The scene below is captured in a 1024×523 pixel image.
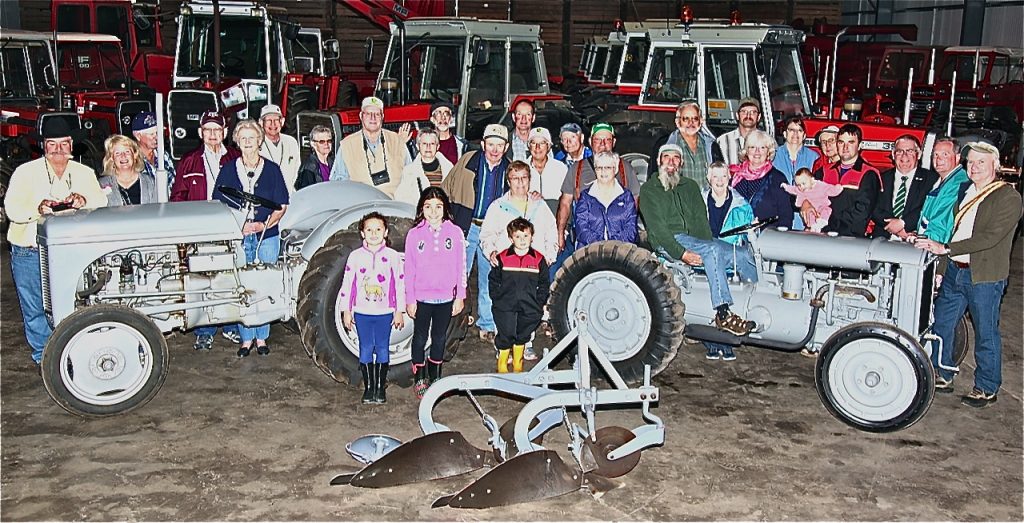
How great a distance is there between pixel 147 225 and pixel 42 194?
850 mm

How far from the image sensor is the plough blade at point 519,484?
14.7 ft

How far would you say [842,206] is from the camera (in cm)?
652

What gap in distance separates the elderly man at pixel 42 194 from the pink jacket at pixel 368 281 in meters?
1.75

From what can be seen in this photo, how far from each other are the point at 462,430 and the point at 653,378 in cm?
147

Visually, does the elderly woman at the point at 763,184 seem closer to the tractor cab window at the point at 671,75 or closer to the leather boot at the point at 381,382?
the leather boot at the point at 381,382

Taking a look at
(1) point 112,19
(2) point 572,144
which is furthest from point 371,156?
(1) point 112,19

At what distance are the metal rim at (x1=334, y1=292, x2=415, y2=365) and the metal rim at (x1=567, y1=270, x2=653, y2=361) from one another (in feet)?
3.33

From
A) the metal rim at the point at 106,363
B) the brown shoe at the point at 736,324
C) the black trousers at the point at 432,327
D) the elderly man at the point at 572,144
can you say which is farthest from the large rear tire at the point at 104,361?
the brown shoe at the point at 736,324

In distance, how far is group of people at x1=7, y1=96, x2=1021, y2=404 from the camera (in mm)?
5730

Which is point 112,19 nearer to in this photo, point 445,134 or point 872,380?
point 445,134

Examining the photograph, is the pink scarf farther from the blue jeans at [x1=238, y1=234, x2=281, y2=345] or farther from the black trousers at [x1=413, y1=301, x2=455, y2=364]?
the blue jeans at [x1=238, y1=234, x2=281, y2=345]

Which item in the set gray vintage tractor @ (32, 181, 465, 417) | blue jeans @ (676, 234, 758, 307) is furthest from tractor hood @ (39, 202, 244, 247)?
blue jeans @ (676, 234, 758, 307)

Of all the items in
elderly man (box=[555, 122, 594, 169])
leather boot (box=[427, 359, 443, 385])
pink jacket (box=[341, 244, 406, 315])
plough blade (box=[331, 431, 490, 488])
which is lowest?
plough blade (box=[331, 431, 490, 488])

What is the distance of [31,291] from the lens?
20.5 feet
